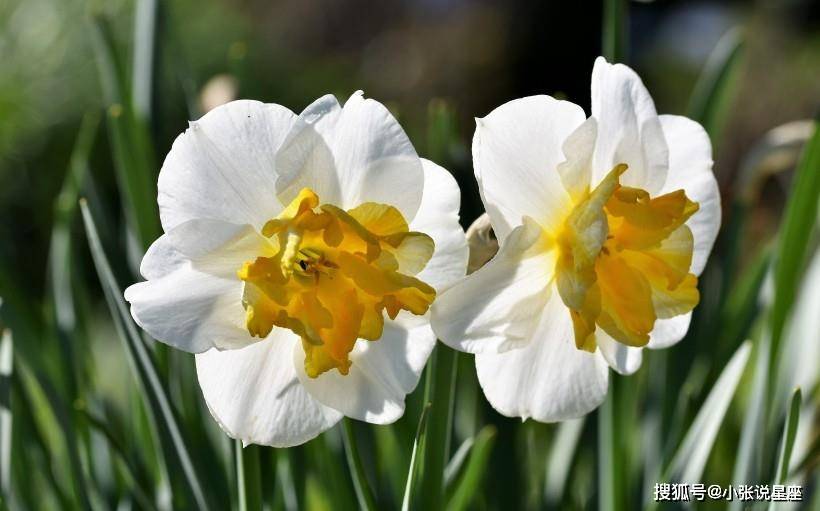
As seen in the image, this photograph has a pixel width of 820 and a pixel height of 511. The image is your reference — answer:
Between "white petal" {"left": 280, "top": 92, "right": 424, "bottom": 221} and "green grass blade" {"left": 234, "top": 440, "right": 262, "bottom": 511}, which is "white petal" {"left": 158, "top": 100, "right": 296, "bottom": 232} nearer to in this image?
"white petal" {"left": 280, "top": 92, "right": 424, "bottom": 221}

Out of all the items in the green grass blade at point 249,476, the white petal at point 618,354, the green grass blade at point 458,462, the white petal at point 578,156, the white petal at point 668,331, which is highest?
the white petal at point 578,156

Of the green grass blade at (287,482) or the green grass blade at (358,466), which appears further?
the green grass blade at (287,482)

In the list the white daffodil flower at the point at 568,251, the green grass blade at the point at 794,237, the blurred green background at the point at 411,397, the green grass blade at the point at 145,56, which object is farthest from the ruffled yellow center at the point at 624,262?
the green grass blade at the point at 145,56

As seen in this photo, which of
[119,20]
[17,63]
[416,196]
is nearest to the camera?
[416,196]

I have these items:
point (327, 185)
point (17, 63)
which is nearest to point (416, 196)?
point (327, 185)

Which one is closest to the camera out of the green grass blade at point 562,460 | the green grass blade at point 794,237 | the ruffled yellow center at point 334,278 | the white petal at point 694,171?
the ruffled yellow center at point 334,278

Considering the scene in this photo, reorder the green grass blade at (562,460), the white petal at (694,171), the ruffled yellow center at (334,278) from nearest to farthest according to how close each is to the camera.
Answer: the ruffled yellow center at (334,278)
the white petal at (694,171)
the green grass blade at (562,460)

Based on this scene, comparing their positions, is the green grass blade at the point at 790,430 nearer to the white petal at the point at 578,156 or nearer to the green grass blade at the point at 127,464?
the white petal at the point at 578,156

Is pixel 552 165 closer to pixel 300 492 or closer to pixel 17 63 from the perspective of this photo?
pixel 300 492
